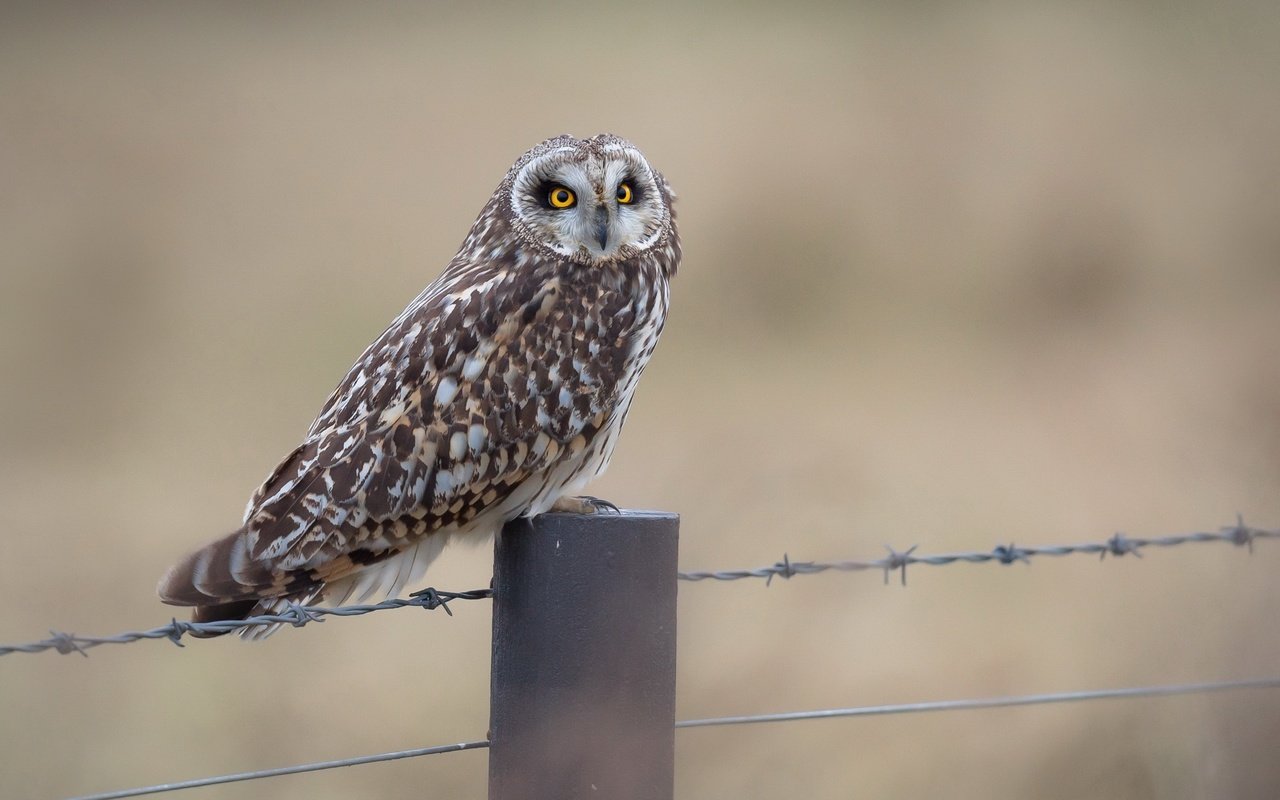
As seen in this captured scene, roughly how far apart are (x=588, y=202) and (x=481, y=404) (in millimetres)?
722

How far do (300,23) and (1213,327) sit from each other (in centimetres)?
1315

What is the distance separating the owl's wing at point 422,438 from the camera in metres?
3.71

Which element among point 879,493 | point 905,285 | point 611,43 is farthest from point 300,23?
point 879,493

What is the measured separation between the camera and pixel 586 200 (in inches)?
168

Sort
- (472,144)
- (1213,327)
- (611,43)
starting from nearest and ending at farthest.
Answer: (1213,327), (472,144), (611,43)

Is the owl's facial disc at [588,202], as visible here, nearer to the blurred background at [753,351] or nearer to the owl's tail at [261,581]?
the owl's tail at [261,581]

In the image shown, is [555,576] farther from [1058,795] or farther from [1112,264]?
[1112,264]

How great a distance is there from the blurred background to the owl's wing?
1858 millimetres

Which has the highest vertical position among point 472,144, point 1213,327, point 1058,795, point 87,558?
point 472,144

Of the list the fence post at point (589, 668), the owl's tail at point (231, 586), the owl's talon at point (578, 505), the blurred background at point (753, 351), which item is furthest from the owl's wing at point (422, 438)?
the blurred background at point (753, 351)

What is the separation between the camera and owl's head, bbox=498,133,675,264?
424 cm

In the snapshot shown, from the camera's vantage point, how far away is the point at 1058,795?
272 inches

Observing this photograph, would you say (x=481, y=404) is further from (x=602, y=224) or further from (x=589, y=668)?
(x=589, y=668)

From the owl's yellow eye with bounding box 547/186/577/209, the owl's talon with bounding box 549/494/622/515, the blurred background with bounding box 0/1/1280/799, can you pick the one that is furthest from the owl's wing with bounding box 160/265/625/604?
the blurred background with bounding box 0/1/1280/799
